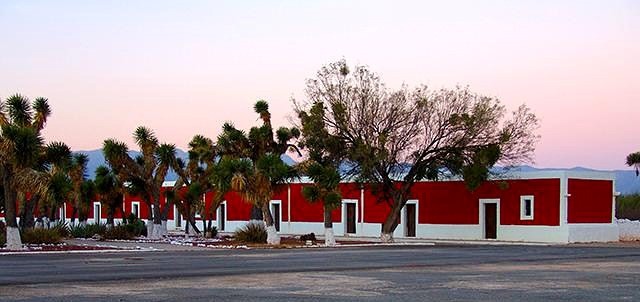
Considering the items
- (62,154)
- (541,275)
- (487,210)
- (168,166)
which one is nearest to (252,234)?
(168,166)

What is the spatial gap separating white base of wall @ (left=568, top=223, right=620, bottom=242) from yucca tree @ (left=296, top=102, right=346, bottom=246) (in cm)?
1229

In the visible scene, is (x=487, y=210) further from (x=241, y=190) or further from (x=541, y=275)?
(x=541, y=275)

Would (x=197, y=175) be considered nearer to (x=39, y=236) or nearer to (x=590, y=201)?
(x=39, y=236)

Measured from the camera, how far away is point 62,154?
1476 inches

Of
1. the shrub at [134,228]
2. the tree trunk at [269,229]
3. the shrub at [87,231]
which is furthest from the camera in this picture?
the shrub at [87,231]

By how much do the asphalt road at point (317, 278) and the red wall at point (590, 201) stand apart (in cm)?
1642

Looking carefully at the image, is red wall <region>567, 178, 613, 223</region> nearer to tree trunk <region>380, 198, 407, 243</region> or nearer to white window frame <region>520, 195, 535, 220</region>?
white window frame <region>520, 195, 535, 220</region>

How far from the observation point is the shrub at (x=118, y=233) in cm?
4622

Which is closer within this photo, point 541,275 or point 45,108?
point 541,275

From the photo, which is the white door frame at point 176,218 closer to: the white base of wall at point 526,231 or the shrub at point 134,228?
the white base of wall at point 526,231

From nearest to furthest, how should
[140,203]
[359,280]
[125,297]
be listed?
[125,297], [359,280], [140,203]

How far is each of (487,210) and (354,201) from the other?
30.4 feet

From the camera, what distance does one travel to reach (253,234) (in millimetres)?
42312

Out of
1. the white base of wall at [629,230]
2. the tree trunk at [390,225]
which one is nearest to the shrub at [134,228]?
the tree trunk at [390,225]
